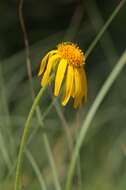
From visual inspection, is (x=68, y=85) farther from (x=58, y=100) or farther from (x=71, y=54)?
(x=58, y=100)

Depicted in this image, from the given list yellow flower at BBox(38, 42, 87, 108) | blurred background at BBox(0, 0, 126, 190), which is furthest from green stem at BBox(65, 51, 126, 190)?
blurred background at BBox(0, 0, 126, 190)

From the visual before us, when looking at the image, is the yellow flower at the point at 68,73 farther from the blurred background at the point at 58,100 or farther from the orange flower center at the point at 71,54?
the blurred background at the point at 58,100

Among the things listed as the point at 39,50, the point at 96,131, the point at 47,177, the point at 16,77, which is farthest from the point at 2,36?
the point at 47,177

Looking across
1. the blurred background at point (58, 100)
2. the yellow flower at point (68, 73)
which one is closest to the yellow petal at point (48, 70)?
the yellow flower at point (68, 73)

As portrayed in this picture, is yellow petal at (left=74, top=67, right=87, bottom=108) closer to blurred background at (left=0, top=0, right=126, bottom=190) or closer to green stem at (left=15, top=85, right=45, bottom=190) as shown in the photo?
green stem at (left=15, top=85, right=45, bottom=190)

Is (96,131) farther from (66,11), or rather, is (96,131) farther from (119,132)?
(66,11)

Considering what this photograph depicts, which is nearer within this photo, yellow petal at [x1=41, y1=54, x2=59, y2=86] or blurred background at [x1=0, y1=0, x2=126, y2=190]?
yellow petal at [x1=41, y1=54, x2=59, y2=86]

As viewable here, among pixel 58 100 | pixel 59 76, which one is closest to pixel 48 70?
pixel 59 76

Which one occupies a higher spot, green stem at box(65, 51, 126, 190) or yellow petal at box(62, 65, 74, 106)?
yellow petal at box(62, 65, 74, 106)
